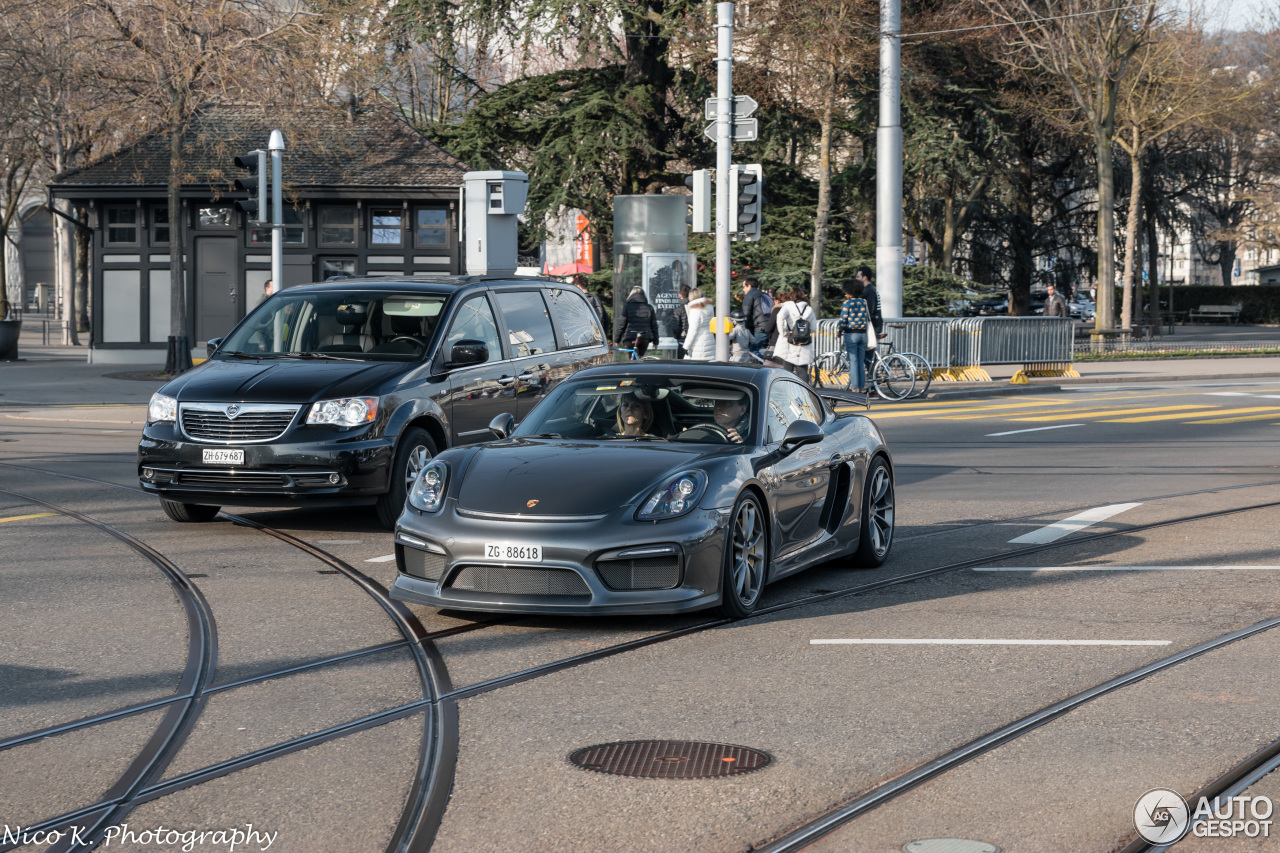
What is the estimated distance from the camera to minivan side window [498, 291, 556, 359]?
1237 cm

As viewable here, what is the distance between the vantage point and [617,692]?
242 inches

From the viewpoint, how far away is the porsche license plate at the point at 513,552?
23.4 ft

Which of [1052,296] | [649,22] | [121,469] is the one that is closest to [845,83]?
[649,22]

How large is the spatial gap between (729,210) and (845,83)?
44.9ft

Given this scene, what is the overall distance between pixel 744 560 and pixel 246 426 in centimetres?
413

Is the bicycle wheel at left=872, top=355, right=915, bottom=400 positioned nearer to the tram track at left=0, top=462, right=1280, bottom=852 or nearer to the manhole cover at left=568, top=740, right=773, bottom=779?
the tram track at left=0, top=462, right=1280, bottom=852

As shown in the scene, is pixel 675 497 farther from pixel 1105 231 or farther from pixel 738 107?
pixel 1105 231

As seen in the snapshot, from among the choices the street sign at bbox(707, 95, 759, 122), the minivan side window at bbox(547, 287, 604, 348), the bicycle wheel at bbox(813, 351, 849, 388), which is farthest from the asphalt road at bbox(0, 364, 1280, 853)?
the bicycle wheel at bbox(813, 351, 849, 388)

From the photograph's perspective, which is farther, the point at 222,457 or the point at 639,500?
the point at 222,457

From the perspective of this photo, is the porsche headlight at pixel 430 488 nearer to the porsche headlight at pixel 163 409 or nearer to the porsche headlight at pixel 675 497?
the porsche headlight at pixel 675 497

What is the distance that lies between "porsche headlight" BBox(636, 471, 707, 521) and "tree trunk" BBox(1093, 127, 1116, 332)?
36964 millimetres

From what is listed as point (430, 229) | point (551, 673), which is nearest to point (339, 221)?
point (430, 229)

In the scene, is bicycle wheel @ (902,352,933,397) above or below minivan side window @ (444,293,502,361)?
below

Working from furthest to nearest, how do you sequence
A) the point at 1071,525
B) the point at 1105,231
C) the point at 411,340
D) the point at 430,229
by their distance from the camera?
the point at 1105,231, the point at 430,229, the point at 411,340, the point at 1071,525
